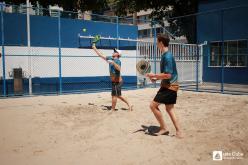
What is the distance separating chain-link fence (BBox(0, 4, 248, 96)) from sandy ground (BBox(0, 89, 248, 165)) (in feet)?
17.7

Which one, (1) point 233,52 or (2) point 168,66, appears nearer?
(2) point 168,66

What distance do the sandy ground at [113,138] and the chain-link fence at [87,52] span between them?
17.7 feet

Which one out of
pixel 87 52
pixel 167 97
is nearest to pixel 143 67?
pixel 87 52

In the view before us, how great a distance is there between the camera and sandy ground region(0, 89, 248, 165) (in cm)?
476

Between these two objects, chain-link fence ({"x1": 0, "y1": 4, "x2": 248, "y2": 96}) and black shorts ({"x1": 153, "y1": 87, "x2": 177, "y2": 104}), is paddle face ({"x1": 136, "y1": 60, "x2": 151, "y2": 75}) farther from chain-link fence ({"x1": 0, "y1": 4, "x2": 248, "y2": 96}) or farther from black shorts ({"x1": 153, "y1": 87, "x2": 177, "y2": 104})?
black shorts ({"x1": 153, "y1": 87, "x2": 177, "y2": 104})

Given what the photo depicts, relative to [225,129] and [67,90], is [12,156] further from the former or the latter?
[67,90]

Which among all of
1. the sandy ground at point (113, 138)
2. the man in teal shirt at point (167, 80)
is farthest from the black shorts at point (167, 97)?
the sandy ground at point (113, 138)

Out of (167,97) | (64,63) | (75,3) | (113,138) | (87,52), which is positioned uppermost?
(75,3)

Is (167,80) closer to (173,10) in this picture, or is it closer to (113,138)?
(113,138)

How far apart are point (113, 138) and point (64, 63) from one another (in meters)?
10.7

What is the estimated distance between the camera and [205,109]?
951cm

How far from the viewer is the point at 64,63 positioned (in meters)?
→ 16.1

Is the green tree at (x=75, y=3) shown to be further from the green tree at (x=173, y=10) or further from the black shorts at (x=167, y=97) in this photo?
the black shorts at (x=167, y=97)

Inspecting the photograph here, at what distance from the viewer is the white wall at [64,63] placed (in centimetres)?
1431
